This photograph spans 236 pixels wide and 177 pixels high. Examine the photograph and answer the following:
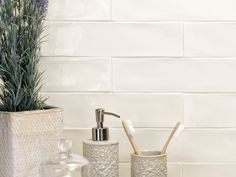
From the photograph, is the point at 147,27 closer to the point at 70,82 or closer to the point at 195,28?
the point at 195,28

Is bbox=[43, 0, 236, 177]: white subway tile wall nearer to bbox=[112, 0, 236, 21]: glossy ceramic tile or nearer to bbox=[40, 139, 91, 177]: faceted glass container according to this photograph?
bbox=[112, 0, 236, 21]: glossy ceramic tile

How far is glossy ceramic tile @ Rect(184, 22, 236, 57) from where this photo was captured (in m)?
1.17

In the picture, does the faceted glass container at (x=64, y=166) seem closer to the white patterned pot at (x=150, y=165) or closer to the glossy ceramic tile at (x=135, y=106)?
the white patterned pot at (x=150, y=165)

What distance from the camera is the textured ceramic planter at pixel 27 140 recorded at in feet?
3.13

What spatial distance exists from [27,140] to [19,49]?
0.61 ft

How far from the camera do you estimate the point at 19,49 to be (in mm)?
968

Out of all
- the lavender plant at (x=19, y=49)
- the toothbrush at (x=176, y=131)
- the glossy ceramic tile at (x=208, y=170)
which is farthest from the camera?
the glossy ceramic tile at (x=208, y=170)

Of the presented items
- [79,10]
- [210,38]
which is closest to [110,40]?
[79,10]

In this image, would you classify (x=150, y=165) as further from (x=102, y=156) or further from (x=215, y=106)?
(x=215, y=106)

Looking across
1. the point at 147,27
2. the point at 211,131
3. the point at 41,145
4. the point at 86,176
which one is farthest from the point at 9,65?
the point at 211,131

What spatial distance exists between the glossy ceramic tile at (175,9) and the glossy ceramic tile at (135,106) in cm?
20

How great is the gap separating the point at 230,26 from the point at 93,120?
41cm

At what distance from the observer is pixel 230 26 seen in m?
1.18

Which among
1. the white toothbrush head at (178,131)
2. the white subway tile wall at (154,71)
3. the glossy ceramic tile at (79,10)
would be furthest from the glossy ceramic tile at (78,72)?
the white toothbrush head at (178,131)
